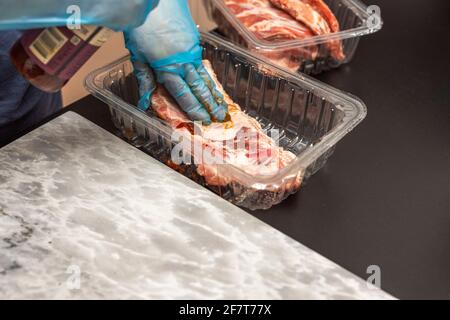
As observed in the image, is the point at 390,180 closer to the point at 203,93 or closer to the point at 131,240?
the point at 203,93

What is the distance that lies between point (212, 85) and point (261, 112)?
0.21 metres

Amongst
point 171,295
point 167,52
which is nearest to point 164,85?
point 167,52

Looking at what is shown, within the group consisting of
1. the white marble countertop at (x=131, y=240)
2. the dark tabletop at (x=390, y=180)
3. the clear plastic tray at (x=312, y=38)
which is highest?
the clear plastic tray at (x=312, y=38)

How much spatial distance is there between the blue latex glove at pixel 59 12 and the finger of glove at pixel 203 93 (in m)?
0.19

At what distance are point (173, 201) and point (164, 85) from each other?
28cm

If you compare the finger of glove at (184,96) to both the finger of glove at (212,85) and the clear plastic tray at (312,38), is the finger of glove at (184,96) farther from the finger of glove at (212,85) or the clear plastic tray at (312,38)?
the clear plastic tray at (312,38)

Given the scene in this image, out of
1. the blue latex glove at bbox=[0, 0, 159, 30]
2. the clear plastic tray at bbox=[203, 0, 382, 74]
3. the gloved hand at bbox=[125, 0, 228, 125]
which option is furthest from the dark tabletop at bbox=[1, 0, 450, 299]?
the blue latex glove at bbox=[0, 0, 159, 30]

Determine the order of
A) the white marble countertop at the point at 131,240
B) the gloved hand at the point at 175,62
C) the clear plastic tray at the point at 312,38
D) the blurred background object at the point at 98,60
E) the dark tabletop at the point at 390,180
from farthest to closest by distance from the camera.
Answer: the blurred background object at the point at 98,60 → the clear plastic tray at the point at 312,38 → the gloved hand at the point at 175,62 → the dark tabletop at the point at 390,180 → the white marble countertop at the point at 131,240

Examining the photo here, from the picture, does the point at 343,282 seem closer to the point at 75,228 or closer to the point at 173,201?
the point at 173,201

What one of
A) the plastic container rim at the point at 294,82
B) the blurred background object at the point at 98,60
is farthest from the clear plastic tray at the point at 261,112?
the blurred background object at the point at 98,60

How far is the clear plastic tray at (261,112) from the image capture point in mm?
1062

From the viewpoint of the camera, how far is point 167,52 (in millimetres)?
1145

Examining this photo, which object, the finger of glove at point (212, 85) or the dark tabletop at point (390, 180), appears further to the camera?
the finger of glove at point (212, 85)

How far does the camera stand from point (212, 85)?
1.20 m
